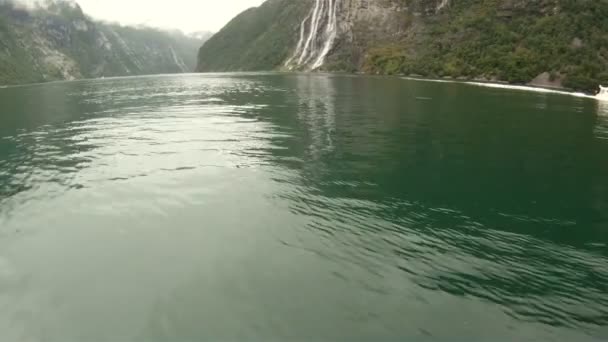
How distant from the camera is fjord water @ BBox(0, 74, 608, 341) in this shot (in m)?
11.3

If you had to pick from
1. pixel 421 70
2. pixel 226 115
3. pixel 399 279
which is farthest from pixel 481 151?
pixel 421 70

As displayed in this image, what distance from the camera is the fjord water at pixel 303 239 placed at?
11.3 meters

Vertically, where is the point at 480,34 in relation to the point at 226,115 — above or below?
above

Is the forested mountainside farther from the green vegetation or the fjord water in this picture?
the fjord water

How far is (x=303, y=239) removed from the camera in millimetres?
16016

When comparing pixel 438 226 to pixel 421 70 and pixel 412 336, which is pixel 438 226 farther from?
pixel 421 70

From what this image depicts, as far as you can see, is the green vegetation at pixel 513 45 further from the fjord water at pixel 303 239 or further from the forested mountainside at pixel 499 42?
the fjord water at pixel 303 239

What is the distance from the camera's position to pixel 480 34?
5787 inches

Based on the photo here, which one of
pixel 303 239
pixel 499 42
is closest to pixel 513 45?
pixel 499 42

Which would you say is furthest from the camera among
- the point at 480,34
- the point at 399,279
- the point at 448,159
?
the point at 480,34

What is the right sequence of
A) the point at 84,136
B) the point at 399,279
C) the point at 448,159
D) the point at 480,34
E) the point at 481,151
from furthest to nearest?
the point at 480,34 → the point at 84,136 → the point at 481,151 → the point at 448,159 → the point at 399,279

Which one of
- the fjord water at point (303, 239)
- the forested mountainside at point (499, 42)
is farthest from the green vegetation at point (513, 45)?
the fjord water at point (303, 239)

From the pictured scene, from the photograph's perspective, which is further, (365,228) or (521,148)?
(521,148)

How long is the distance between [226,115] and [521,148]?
32436 millimetres
